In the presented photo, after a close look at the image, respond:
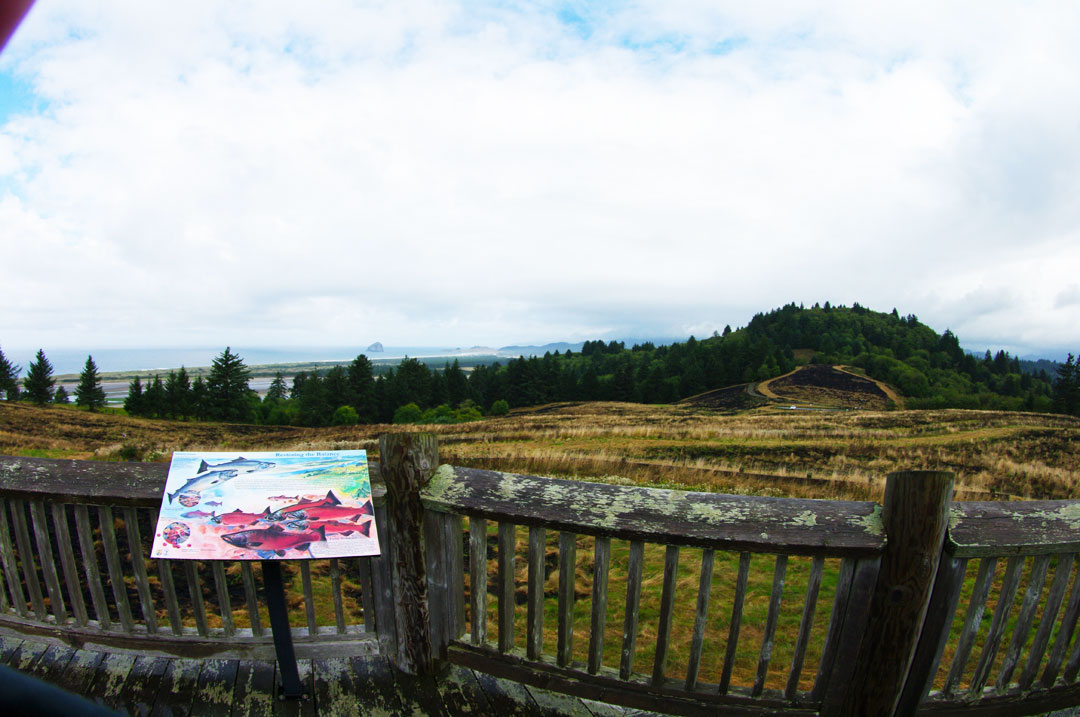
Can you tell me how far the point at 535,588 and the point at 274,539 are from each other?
1.38 meters

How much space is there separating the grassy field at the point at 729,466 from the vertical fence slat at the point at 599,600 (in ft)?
7.52

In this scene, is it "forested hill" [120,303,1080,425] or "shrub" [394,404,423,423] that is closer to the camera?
"shrub" [394,404,423,423]

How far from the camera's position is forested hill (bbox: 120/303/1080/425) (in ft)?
255

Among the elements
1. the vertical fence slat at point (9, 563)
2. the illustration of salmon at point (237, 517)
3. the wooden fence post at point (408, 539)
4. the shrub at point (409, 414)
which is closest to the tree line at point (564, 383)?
the shrub at point (409, 414)

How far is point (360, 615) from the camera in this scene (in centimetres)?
584

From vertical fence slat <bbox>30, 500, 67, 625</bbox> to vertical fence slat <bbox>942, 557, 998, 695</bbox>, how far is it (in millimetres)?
5050

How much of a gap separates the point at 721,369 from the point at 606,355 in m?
48.3

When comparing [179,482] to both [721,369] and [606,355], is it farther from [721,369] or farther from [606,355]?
[606,355]

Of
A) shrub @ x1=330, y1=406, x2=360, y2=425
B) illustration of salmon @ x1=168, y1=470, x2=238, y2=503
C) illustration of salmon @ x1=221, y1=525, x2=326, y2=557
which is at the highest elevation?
illustration of salmon @ x1=168, y1=470, x2=238, y2=503

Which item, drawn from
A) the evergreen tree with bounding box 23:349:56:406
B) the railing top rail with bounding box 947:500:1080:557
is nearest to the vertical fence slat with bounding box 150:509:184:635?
the railing top rail with bounding box 947:500:1080:557

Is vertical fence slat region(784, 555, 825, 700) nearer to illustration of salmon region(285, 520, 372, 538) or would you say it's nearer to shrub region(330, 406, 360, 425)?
illustration of salmon region(285, 520, 372, 538)

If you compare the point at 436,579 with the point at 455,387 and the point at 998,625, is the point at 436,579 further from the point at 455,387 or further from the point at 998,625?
the point at 455,387

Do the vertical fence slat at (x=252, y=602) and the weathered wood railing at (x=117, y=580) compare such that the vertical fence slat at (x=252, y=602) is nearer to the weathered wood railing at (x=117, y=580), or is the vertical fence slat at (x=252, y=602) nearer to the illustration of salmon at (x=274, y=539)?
the weathered wood railing at (x=117, y=580)

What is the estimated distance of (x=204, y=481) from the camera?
9.50 feet
